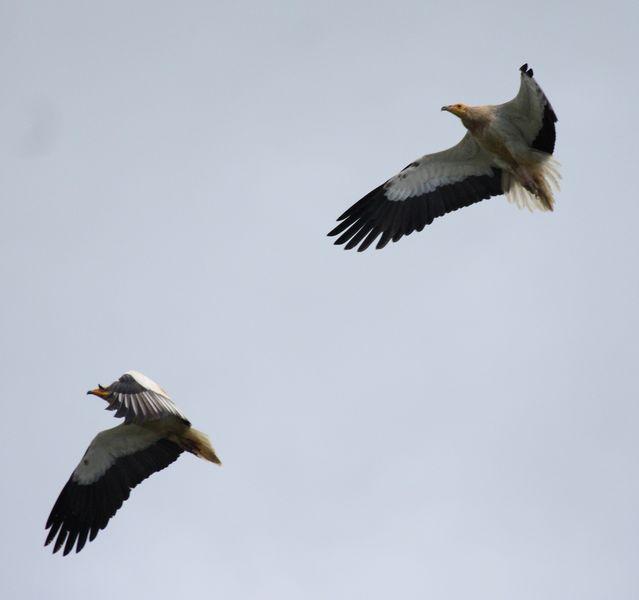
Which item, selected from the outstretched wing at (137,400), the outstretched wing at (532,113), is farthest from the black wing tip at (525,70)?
the outstretched wing at (137,400)

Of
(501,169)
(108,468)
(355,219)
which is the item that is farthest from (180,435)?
(501,169)

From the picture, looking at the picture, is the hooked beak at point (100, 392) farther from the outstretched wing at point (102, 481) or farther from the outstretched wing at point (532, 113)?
the outstretched wing at point (532, 113)

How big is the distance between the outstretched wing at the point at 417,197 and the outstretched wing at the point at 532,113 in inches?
35.2

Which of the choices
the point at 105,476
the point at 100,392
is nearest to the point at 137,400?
the point at 100,392

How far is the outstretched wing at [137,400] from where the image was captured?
429 inches

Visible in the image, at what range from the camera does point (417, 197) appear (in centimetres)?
1383

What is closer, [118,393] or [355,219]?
[118,393]

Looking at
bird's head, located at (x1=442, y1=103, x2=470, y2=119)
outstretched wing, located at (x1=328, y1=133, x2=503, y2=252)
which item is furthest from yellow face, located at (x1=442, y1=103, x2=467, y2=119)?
outstretched wing, located at (x1=328, y1=133, x2=503, y2=252)

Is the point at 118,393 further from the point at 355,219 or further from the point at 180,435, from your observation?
the point at 355,219

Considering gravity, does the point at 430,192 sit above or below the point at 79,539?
above

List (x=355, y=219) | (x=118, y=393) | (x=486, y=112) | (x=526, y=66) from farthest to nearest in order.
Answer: (x=355, y=219) → (x=486, y=112) → (x=526, y=66) → (x=118, y=393)

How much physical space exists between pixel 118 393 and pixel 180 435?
1.55 m

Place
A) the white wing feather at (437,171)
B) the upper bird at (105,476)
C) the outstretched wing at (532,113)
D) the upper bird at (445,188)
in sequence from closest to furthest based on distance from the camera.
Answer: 1. the outstretched wing at (532,113)
2. the upper bird at (105,476)
3. the upper bird at (445,188)
4. the white wing feather at (437,171)

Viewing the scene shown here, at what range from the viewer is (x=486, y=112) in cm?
1285
